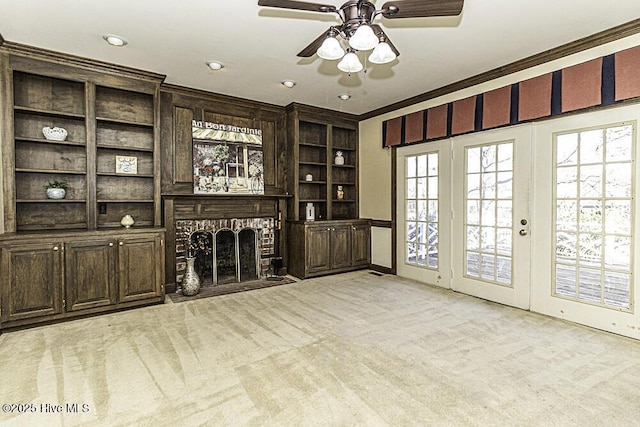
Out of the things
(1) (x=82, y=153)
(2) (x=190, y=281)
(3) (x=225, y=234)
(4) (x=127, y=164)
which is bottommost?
(2) (x=190, y=281)

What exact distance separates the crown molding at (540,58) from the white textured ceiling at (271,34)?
8cm

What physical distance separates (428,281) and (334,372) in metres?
2.90

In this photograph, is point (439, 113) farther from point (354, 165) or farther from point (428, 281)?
point (428, 281)

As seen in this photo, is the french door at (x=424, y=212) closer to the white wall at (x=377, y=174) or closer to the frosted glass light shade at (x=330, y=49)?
the white wall at (x=377, y=174)

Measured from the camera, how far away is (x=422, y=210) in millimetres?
5027

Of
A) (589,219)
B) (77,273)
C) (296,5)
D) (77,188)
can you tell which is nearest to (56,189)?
(77,188)

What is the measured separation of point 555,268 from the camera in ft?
11.5

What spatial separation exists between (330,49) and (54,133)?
331 centimetres

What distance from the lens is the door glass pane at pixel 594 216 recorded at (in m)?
3.02

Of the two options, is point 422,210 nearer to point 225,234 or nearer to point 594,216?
point 594,216

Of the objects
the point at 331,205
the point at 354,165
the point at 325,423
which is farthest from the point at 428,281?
the point at 325,423

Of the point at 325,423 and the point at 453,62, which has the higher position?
the point at 453,62

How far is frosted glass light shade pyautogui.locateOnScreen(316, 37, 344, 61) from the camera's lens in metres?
2.31

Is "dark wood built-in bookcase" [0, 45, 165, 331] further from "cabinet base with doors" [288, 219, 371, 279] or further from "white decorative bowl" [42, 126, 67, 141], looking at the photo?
"cabinet base with doors" [288, 219, 371, 279]
